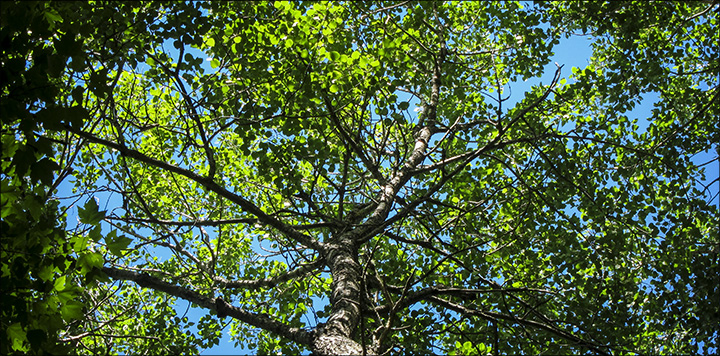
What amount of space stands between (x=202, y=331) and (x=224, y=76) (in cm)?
391

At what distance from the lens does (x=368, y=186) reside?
5.41 metres

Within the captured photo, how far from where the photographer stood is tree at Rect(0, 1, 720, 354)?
4.11 m

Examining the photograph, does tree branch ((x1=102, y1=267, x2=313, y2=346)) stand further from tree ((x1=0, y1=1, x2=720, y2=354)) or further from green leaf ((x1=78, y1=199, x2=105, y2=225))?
green leaf ((x1=78, y1=199, x2=105, y2=225))

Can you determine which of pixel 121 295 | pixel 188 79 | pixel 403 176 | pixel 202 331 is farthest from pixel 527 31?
pixel 121 295

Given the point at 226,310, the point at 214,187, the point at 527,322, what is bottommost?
the point at 527,322

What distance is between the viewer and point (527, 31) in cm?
790

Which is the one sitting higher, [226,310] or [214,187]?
[214,187]

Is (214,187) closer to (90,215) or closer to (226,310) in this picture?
(226,310)

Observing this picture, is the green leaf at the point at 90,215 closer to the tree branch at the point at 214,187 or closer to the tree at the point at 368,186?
the tree at the point at 368,186

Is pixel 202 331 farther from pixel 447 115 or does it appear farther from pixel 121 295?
pixel 447 115

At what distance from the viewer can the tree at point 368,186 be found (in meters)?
4.11

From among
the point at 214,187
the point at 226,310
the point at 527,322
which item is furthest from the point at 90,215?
the point at 527,322

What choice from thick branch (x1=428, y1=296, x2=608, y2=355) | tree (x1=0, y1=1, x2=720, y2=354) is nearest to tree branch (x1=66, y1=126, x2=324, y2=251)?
tree (x1=0, y1=1, x2=720, y2=354)

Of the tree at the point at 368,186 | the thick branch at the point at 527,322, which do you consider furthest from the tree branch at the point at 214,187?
the thick branch at the point at 527,322
